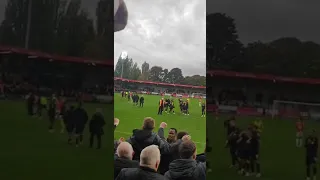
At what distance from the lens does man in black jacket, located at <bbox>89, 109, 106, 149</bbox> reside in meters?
3.38

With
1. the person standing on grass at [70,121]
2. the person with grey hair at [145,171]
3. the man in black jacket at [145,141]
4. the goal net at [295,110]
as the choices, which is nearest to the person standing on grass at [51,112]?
the person standing on grass at [70,121]

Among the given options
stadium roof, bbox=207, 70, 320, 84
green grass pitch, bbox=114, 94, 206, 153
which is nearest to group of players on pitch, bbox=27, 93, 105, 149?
stadium roof, bbox=207, 70, 320, 84

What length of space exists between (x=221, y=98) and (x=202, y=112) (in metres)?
1.75

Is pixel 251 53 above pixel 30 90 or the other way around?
above

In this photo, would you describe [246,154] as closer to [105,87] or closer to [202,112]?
[105,87]

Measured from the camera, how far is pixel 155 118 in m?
5.30

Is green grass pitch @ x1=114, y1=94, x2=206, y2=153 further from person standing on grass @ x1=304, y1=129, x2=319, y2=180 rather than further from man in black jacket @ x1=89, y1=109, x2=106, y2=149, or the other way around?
person standing on grass @ x1=304, y1=129, x2=319, y2=180

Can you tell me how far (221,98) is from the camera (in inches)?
120

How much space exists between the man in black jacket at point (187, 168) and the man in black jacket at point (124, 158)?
1.55 ft

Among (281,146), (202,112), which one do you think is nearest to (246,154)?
(281,146)

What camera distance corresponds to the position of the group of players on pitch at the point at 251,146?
289cm

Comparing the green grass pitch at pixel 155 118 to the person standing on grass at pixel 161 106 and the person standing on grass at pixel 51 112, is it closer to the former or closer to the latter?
the person standing on grass at pixel 161 106

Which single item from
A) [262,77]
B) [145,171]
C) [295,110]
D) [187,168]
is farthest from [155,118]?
[295,110]

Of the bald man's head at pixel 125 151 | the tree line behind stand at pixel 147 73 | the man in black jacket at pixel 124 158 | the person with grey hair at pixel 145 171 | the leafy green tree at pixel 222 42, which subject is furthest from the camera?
the tree line behind stand at pixel 147 73
